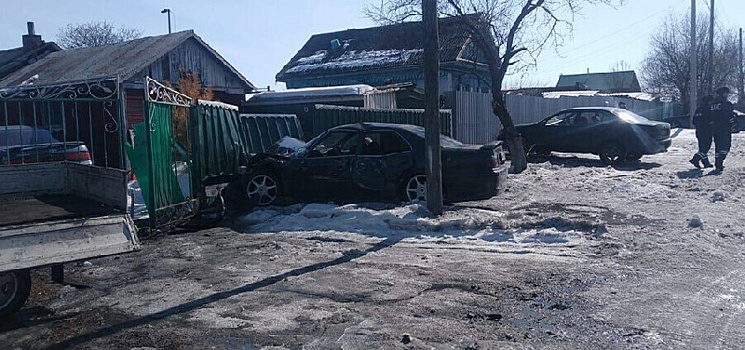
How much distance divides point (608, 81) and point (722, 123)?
69659 millimetres

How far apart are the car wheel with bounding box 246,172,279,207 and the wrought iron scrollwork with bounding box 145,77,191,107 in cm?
167

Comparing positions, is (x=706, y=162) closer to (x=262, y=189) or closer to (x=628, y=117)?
(x=628, y=117)

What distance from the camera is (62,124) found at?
30.3 feet

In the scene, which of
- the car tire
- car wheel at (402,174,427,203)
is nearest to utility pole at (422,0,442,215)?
car wheel at (402,174,427,203)

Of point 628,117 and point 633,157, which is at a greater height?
point 628,117

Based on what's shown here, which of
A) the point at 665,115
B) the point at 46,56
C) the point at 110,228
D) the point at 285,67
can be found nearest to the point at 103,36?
the point at 285,67

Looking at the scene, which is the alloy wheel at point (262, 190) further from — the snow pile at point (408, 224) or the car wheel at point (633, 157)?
the car wheel at point (633, 157)

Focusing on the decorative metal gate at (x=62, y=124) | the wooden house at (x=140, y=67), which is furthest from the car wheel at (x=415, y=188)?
the wooden house at (x=140, y=67)

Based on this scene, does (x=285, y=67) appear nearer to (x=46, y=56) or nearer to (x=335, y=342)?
(x=46, y=56)

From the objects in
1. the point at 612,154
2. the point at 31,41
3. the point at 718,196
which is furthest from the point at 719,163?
the point at 31,41

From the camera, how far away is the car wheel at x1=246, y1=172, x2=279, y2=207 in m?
11.1

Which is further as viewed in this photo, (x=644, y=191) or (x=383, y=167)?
(x=644, y=191)

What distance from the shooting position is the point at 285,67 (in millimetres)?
34000

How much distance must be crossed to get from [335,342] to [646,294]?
295 cm
